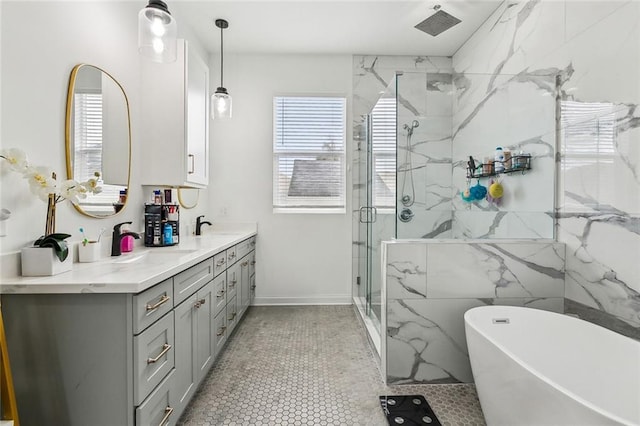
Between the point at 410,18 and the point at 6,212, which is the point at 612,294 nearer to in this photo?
the point at 410,18

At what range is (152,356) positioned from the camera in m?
1.30

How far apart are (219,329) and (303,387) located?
2.33 feet

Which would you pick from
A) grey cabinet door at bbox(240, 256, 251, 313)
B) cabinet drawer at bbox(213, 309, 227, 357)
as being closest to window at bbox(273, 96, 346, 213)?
grey cabinet door at bbox(240, 256, 251, 313)

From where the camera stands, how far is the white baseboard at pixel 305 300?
3578 mm

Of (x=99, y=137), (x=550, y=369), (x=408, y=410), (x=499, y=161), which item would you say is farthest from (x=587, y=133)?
(x=99, y=137)

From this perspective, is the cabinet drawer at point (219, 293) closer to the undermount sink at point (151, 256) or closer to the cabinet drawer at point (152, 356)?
the undermount sink at point (151, 256)

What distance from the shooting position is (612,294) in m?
1.70

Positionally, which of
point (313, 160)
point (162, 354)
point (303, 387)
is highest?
point (313, 160)

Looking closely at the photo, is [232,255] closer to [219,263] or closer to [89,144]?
[219,263]

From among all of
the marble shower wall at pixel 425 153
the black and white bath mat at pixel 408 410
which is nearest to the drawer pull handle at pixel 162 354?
the black and white bath mat at pixel 408 410

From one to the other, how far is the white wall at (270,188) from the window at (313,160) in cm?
11

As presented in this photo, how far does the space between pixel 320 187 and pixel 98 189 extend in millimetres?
2334

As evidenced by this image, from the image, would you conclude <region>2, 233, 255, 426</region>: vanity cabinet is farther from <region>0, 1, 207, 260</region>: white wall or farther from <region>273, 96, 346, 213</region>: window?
<region>273, 96, 346, 213</region>: window

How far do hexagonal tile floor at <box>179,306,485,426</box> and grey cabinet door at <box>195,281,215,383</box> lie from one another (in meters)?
0.18
